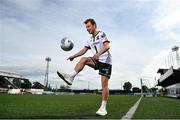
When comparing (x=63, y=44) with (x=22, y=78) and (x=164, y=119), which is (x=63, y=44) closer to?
(x=164, y=119)

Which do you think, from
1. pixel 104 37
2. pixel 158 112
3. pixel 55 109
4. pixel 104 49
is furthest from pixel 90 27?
Result: pixel 55 109

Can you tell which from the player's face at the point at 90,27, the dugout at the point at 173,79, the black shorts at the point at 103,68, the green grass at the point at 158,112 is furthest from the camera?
the dugout at the point at 173,79

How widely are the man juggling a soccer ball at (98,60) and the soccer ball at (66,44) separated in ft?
3.05

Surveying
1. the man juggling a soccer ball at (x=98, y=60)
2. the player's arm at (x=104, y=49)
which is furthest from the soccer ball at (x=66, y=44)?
the player's arm at (x=104, y=49)

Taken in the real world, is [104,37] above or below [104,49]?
above

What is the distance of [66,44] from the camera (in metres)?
7.25

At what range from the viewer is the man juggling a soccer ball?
590cm

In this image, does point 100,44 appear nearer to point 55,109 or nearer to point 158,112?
point 158,112

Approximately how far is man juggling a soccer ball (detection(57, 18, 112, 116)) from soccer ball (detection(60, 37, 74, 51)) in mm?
929

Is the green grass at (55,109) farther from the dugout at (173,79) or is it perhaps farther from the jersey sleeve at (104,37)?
the dugout at (173,79)

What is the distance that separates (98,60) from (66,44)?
145cm

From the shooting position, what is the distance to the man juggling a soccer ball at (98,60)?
5898mm

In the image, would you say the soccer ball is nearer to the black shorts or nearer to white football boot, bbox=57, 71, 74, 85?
the black shorts

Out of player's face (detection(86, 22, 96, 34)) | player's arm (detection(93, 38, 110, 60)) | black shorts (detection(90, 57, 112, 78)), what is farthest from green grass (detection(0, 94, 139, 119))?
player's face (detection(86, 22, 96, 34))
